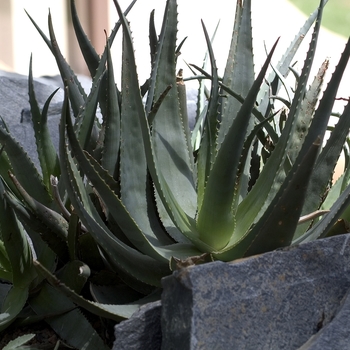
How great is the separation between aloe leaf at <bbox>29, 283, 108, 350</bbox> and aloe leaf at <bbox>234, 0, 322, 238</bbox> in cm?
23

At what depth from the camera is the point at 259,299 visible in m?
0.65

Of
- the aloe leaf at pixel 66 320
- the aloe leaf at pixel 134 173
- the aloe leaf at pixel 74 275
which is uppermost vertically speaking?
the aloe leaf at pixel 134 173

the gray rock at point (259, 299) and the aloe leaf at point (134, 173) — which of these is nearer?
the gray rock at point (259, 299)

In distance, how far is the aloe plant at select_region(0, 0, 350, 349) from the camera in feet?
2.31

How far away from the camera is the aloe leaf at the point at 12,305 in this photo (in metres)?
0.80

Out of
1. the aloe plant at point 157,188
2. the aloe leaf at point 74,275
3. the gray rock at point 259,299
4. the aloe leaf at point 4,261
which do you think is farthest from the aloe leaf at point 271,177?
the aloe leaf at point 4,261

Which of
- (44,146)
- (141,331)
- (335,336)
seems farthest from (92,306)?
(44,146)

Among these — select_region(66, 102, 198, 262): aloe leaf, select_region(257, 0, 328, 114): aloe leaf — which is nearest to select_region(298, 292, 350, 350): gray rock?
select_region(66, 102, 198, 262): aloe leaf

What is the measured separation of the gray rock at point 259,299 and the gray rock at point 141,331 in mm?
26

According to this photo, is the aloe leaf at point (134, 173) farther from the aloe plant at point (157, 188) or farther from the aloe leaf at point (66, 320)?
the aloe leaf at point (66, 320)

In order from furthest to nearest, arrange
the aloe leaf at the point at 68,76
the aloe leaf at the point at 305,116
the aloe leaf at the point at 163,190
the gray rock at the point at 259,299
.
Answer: the aloe leaf at the point at 68,76 < the aloe leaf at the point at 305,116 < the aloe leaf at the point at 163,190 < the gray rock at the point at 259,299

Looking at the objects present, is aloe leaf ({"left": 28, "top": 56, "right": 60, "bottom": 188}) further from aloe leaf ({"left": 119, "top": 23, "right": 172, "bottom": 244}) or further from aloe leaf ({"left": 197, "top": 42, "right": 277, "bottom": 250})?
aloe leaf ({"left": 197, "top": 42, "right": 277, "bottom": 250})

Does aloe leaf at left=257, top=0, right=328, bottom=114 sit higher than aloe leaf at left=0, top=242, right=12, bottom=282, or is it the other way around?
aloe leaf at left=257, top=0, right=328, bottom=114

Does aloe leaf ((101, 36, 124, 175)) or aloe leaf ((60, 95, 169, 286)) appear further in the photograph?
aloe leaf ((101, 36, 124, 175))
